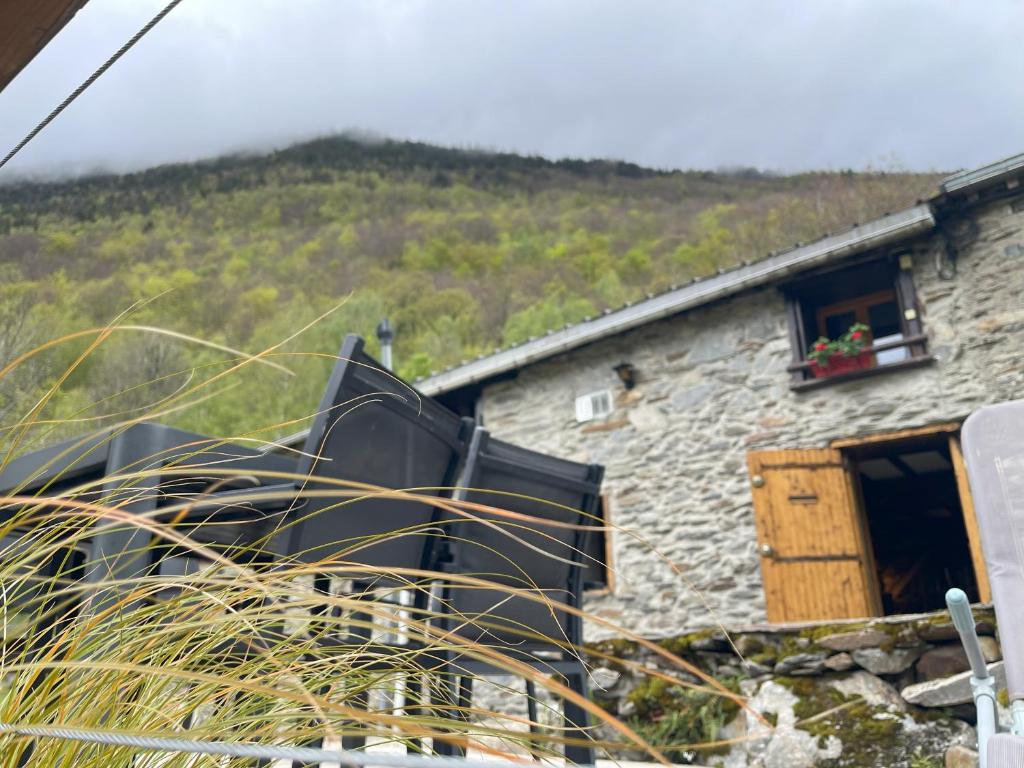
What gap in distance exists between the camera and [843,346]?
750 centimetres

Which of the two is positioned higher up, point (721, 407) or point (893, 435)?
point (721, 407)

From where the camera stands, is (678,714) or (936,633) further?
(678,714)

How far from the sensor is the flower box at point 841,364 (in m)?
7.69

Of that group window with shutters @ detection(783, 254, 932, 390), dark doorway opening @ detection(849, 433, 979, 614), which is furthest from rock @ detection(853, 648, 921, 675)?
dark doorway opening @ detection(849, 433, 979, 614)

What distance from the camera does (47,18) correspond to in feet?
4.48

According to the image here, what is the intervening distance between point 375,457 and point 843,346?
21.3 feet

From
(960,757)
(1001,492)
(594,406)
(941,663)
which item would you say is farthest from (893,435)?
(1001,492)

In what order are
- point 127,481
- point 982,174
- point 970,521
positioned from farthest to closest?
1. point 982,174
2. point 970,521
3. point 127,481

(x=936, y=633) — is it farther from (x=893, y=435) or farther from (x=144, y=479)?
(x=893, y=435)

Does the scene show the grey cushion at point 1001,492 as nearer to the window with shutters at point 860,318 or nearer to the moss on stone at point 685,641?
the moss on stone at point 685,641

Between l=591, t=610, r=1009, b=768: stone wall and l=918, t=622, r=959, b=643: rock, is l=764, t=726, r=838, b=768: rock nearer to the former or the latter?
l=591, t=610, r=1009, b=768: stone wall

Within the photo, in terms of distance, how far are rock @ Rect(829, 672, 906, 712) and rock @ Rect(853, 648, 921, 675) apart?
37 millimetres

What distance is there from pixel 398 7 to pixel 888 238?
9546 centimetres

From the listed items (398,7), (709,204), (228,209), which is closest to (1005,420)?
(228,209)
